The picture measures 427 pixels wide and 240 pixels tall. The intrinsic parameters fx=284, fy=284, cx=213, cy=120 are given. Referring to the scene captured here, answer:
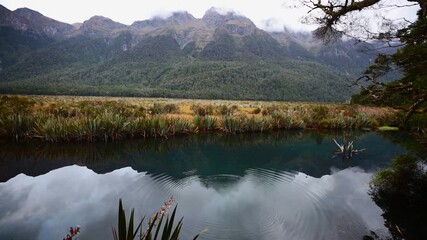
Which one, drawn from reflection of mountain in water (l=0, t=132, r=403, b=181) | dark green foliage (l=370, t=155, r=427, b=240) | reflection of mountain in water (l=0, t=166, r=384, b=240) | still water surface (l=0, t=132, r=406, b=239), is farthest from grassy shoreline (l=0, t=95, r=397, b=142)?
dark green foliage (l=370, t=155, r=427, b=240)

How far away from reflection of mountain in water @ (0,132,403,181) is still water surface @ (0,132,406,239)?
0.04 m

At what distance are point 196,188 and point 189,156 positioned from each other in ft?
15.1

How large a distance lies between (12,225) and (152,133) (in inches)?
443

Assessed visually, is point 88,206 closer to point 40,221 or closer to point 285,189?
point 40,221

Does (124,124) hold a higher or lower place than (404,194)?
lower

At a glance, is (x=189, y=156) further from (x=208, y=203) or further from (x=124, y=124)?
(x=208, y=203)

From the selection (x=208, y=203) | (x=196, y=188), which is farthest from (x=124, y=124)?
(x=208, y=203)

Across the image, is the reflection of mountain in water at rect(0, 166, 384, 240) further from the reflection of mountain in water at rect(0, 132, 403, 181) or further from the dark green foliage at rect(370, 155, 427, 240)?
the reflection of mountain in water at rect(0, 132, 403, 181)

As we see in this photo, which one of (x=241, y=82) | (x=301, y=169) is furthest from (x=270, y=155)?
(x=241, y=82)

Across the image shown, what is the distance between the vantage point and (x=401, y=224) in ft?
20.3

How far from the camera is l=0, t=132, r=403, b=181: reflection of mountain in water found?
10.7m

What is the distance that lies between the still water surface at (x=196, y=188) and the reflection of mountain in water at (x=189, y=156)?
0.15 feet

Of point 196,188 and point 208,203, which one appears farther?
point 196,188

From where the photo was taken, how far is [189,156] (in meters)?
12.9
